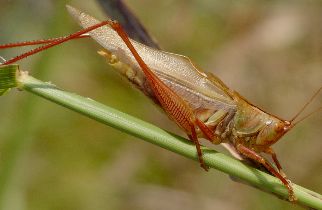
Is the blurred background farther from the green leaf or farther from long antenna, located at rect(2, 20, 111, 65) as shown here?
the green leaf

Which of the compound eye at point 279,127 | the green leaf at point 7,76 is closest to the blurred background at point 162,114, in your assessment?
the compound eye at point 279,127

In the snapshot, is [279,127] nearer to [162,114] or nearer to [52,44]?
[52,44]

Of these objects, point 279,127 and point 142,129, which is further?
point 279,127

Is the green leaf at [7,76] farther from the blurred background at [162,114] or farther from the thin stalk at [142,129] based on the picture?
the blurred background at [162,114]

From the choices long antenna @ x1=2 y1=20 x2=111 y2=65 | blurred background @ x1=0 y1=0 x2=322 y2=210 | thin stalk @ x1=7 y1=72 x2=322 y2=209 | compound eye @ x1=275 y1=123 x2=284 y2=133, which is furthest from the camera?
blurred background @ x1=0 y1=0 x2=322 y2=210

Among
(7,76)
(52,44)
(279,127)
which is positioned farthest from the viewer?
(279,127)

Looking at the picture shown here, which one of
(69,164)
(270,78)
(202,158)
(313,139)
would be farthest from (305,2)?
(202,158)

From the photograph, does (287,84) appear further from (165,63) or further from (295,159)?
(165,63)

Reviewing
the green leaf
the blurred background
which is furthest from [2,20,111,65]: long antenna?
the blurred background

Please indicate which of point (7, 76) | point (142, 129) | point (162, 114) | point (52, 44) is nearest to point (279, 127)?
point (142, 129)
